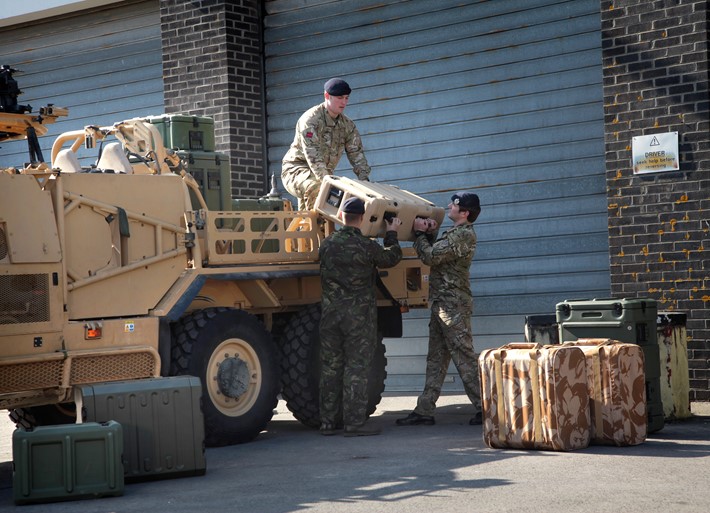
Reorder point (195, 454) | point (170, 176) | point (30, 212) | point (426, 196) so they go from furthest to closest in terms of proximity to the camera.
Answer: point (426, 196) → point (170, 176) → point (30, 212) → point (195, 454)

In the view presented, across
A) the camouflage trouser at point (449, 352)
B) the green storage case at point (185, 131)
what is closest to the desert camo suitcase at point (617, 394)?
the camouflage trouser at point (449, 352)

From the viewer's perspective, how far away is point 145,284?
9961 mm

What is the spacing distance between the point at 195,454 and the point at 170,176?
2676mm

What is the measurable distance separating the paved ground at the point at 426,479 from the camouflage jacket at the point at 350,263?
117cm

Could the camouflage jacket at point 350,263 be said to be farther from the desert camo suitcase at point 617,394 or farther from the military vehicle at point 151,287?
the desert camo suitcase at point 617,394

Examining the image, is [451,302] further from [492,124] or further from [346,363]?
[492,124]

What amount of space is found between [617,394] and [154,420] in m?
3.30

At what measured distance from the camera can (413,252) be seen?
11992mm

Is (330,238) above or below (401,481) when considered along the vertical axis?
above

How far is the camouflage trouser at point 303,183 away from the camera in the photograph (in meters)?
11.4

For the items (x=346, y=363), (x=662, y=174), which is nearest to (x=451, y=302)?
(x=346, y=363)

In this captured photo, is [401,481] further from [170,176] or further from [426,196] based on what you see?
[426,196]

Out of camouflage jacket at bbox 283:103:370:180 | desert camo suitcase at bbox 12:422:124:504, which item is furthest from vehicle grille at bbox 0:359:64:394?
camouflage jacket at bbox 283:103:370:180

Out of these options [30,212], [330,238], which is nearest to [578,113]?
[330,238]
